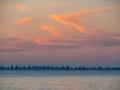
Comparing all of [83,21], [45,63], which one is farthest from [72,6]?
Result: [45,63]

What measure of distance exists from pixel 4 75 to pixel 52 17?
815 millimetres

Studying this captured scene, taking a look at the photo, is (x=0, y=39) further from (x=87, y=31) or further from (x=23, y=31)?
(x=87, y=31)

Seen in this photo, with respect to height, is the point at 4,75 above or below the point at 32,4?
below

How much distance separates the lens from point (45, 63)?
23.4 ft
